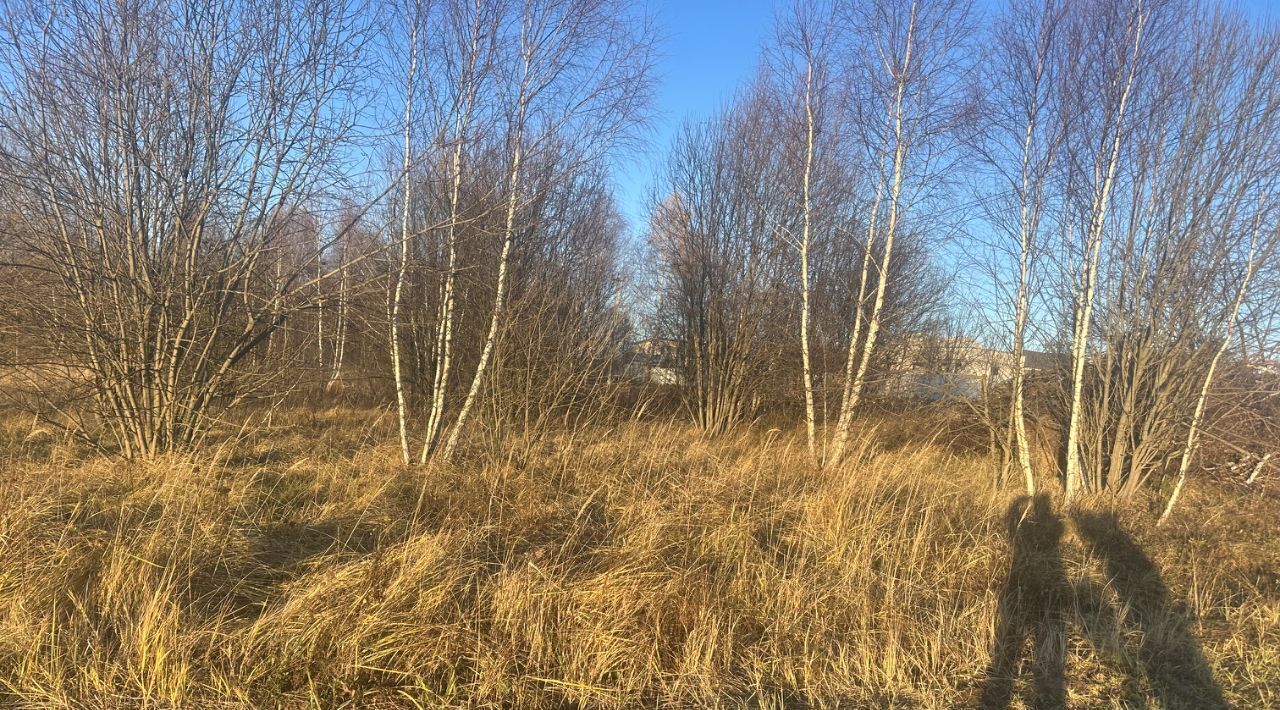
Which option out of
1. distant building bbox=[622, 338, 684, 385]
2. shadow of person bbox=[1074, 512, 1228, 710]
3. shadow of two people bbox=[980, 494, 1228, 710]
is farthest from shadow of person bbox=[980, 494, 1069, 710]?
distant building bbox=[622, 338, 684, 385]

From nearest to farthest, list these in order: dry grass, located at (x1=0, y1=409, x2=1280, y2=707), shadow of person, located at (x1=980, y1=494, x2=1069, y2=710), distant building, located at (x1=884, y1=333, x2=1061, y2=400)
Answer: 1. dry grass, located at (x1=0, y1=409, x2=1280, y2=707)
2. shadow of person, located at (x1=980, y1=494, x2=1069, y2=710)
3. distant building, located at (x1=884, y1=333, x2=1061, y2=400)

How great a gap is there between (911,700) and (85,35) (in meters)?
7.83

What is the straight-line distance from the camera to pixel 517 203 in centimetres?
627

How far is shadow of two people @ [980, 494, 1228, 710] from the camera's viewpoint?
2971 millimetres

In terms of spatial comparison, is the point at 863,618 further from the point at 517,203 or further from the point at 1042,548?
the point at 517,203

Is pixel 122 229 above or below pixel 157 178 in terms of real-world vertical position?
below

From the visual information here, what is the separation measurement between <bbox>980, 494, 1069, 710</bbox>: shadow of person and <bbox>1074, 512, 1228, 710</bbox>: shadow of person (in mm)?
368

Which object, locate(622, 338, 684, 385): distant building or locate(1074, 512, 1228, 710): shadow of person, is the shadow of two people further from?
locate(622, 338, 684, 385): distant building

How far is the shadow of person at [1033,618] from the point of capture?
2934mm

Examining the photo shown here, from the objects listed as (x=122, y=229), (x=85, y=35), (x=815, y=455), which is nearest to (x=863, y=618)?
(x=815, y=455)

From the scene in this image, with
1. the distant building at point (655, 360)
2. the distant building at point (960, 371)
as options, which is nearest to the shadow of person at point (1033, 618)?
the distant building at point (960, 371)

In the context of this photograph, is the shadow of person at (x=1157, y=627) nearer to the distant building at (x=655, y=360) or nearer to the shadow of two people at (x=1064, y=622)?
the shadow of two people at (x=1064, y=622)

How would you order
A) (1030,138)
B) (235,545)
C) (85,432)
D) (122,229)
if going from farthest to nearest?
(1030,138) < (85,432) < (122,229) < (235,545)

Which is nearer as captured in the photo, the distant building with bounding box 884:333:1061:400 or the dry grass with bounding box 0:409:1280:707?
the dry grass with bounding box 0:409:1280:707
